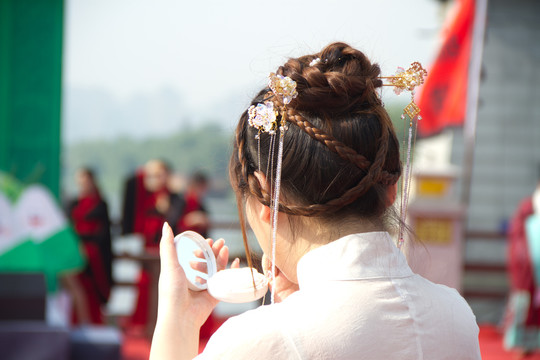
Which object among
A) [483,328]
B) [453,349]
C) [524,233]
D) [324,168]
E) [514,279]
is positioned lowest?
[483,328]

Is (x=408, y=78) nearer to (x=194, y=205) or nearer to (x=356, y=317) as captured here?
(x=356, y=317)

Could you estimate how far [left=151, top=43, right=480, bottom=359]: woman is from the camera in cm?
67

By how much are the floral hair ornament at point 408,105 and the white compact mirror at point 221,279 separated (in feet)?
0.65

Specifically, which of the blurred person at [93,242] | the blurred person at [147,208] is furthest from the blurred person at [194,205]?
the blurred person at [93,242]

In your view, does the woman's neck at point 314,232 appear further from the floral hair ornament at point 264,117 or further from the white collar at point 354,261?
the floral hair ornament at point 264,117

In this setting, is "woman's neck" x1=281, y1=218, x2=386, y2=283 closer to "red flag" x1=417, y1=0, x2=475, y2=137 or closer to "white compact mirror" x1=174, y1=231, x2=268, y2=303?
"white compact mirror" x1=174, y1=231, x2=268, y2=303

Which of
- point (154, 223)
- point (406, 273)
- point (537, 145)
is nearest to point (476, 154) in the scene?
point (537, 145)

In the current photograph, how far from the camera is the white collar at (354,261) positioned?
0.72 metres

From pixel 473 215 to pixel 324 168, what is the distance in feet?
18.1

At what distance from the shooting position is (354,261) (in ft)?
2.39

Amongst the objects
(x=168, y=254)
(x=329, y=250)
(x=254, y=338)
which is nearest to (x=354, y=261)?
(x=329, y=250)

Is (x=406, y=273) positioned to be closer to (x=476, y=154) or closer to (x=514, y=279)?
(x=514, y=279)

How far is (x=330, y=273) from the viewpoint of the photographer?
73 cm

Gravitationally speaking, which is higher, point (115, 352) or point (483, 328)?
point (115, 352)
